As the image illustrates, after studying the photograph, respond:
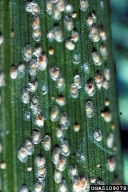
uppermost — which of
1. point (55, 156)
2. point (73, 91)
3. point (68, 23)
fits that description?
point (68, 23)

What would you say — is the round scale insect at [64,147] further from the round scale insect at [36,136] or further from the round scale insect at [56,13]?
the round scale insect at [56,13]

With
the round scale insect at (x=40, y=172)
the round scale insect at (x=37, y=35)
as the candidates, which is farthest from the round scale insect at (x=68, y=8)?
the round scale insect at (x=40, y=172)

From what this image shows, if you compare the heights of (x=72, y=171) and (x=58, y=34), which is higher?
(x=58, y=34)

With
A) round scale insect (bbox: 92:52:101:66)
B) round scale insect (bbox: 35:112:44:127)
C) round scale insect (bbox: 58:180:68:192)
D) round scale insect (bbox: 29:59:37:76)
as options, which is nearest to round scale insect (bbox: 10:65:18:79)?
round scale insect (bbox: 29:59:37:76)

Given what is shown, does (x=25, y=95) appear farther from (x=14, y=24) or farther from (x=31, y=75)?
(x=14, y=24)

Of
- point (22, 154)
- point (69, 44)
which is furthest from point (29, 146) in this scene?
point (69, 44)

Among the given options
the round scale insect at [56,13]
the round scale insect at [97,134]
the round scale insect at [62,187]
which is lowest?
the round scale insect at [62,187]

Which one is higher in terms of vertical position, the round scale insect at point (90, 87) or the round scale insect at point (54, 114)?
the round scale insect at point (90, 87)

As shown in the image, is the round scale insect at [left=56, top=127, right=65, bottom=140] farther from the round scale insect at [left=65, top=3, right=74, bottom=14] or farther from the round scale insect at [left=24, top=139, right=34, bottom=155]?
the round scale insect at [left=65, top=3, right=74, bottom=14]

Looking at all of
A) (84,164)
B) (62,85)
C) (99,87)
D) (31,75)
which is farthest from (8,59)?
(84,164)

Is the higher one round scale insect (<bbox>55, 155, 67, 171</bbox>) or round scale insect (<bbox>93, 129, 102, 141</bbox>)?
round scale insect (<bbox>93, 129, 102, 141</bbox>)

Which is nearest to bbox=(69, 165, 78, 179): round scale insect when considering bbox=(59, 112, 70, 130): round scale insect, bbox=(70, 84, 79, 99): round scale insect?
bbox=(59, 112, 70, 130): round scale insect

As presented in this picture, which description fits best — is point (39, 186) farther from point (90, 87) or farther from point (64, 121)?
point (90, 87)

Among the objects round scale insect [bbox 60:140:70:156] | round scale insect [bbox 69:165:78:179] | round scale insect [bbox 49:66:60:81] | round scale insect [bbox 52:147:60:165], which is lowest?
round scale insect [bbox 69:165:78:179]
